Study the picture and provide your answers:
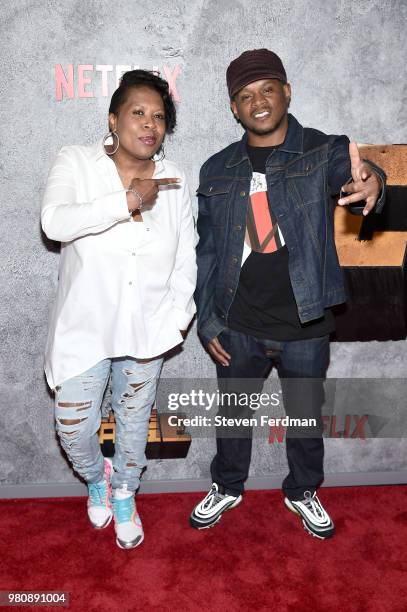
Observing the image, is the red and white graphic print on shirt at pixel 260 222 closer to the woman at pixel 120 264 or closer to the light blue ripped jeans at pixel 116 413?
the woman at pixel 120 264

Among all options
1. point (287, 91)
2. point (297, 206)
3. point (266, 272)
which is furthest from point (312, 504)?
point (287, 91)

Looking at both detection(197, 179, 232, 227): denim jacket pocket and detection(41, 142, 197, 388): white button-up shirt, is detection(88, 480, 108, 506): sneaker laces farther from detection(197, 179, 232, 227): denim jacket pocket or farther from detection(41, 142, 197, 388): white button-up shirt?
detection(197, 179, 232, 227): denim jacket pocket

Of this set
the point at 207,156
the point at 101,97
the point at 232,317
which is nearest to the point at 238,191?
the point at 207,156

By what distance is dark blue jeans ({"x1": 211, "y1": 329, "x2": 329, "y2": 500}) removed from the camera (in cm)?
229

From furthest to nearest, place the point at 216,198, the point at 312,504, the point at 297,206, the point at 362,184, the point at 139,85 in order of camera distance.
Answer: the point at 312,504 → the point at 216,198 → the point at 297,206 → the point at 139,85 → the point at 362,184

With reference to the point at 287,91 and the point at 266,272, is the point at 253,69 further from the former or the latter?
the point at 266,272

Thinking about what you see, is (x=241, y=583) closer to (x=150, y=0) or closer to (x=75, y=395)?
(x=75, y=395)

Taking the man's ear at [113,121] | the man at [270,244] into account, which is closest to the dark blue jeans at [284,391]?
the man at [270,244]

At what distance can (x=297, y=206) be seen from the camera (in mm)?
2166

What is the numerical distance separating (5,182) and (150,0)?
3.08ft

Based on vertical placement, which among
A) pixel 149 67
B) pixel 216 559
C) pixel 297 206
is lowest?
pixel 216 559

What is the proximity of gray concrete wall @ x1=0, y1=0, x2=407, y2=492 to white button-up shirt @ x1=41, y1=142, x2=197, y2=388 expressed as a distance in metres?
0.34

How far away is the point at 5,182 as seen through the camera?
238 centimetres

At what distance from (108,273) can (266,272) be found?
2.02ft
